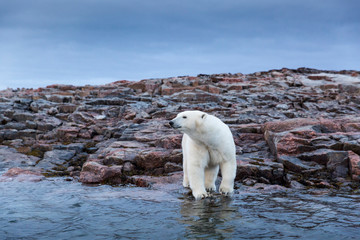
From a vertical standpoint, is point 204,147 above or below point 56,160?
above

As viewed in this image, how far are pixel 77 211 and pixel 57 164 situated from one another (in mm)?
8949

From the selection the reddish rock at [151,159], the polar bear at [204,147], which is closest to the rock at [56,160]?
the reddish rock at [151,159]

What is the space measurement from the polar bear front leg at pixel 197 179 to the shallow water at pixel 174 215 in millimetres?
266

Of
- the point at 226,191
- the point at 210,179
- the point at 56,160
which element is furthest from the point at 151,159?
the point at 56,160

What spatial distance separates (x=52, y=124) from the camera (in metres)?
25.0

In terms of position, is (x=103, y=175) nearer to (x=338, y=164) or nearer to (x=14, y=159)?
(x=14, y=159)

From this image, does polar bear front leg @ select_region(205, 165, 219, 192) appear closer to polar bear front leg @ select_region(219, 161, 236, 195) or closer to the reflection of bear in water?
polar bear front leg @ select_region(219, 161, 236, 195)

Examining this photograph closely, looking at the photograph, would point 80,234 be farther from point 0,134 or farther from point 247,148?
point 0,134

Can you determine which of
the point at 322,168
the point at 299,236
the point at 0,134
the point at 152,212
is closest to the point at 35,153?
the point at 0,134

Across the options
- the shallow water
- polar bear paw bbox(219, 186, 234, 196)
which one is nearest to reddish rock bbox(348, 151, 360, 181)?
the shallow water

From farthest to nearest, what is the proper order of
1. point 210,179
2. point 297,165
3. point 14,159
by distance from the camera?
1. point 14,159
2. point 297,165
3. point 210,179

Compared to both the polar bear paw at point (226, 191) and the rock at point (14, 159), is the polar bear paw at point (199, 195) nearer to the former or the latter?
the polar bear paw at point (226, 191)

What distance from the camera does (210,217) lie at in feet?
23.0

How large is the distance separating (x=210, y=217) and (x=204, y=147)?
2.16m
